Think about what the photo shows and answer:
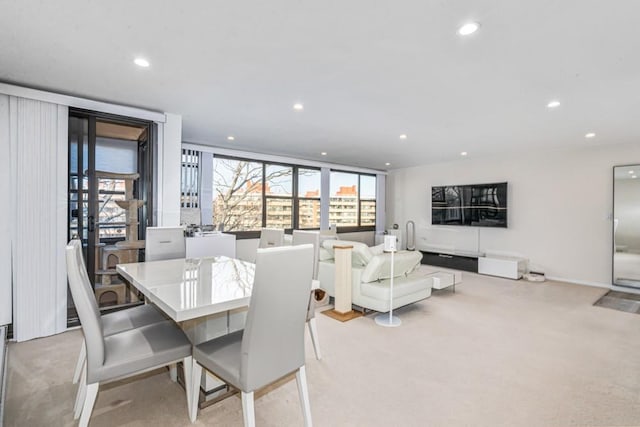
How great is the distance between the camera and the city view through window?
593 cm

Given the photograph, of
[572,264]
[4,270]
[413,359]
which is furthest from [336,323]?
[572,264]

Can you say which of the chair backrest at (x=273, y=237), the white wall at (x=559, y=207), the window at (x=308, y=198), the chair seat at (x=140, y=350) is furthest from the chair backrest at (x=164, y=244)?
the white wall at (x=559, y=207)

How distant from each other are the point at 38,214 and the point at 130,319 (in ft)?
6.36

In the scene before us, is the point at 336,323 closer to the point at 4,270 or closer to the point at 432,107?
the point at 432,107

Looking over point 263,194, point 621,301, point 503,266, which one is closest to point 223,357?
point 263,194

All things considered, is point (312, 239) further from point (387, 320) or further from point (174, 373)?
point (174, 373)

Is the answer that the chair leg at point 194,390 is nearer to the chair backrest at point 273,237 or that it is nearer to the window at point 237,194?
the chair backrest at point 273,237

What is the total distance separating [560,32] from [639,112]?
2.66 meters

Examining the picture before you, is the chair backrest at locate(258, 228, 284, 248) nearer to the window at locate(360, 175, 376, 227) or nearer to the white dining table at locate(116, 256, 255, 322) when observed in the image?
the white dining table at locate(116, 256, 255, 322)

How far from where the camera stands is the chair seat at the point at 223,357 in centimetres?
143

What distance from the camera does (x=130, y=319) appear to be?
206 centimetres

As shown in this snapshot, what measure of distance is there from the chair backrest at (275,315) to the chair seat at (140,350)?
0.53 m

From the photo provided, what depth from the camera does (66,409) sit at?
1.86 meters

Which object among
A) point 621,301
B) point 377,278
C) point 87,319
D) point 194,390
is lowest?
point 621,301
